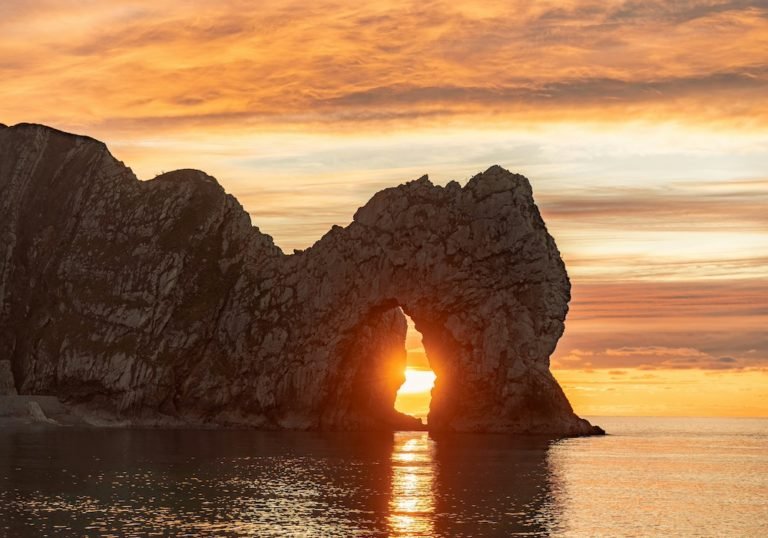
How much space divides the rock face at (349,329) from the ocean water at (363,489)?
18.9m

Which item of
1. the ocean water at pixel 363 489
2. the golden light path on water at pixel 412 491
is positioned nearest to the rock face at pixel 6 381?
the ocean water at pixel 363 489

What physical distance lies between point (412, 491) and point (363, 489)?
464 cm

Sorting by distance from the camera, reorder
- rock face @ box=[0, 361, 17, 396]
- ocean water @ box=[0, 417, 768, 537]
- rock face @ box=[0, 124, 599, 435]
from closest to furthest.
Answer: ocean water @ box=[0, 417, 768, 537]
rock face @ box=[0, 124, 599, 435]
rock face @ box=[0, 361, 17, 396]

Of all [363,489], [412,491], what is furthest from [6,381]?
[412,491]

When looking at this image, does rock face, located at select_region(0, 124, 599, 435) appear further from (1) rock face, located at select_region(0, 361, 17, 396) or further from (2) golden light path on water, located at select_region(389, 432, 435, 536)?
(2) golden light path on water, located at select_region(389, 432, 435, 536)

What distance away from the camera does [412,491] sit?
9888 cm

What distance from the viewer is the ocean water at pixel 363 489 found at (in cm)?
7881

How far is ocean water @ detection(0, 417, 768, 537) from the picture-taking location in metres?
78.8

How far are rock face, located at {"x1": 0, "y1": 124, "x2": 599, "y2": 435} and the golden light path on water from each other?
24252mm

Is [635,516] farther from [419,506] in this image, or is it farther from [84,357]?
[84,357]

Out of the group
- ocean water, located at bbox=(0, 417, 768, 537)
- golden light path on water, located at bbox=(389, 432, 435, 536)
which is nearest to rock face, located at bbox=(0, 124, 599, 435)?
ocean water, located at bbox=(0, 417, 768, 537)

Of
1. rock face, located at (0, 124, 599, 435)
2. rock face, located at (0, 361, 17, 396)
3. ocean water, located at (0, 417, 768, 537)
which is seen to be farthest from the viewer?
rock face, located at (0, 361, 17, 396)

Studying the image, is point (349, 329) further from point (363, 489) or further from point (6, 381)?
point (363, 489)

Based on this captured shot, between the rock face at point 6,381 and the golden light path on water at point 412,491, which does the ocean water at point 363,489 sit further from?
the rock face at point 6,381
